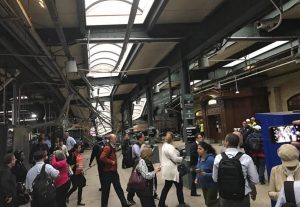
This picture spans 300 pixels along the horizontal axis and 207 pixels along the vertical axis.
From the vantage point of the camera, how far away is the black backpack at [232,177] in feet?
12.8

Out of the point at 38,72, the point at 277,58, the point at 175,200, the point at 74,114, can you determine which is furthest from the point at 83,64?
the point at 74,114

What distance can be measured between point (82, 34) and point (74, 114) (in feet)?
57.1

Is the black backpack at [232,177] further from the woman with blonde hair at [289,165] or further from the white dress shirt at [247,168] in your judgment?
the woman with blonde hair at [289,165]

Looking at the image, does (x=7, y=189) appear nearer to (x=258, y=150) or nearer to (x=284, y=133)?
(x=284, y=133)

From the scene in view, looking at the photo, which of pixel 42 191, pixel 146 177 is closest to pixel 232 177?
pixel 146 177

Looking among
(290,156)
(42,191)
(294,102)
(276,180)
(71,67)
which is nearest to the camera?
(290,156)

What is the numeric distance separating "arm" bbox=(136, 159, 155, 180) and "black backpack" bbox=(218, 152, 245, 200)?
1486mm

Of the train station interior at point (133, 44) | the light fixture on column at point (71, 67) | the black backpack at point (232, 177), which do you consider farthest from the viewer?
the light fixture on column at point (71, 67)

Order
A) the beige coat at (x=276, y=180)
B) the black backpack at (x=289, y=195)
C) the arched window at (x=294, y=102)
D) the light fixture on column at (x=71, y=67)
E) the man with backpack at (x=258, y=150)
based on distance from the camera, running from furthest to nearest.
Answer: the arched window at (x=294, y=102) < the man with backpack at (x=258, y=150) < the light fixture on column at (x=71, y=67) < the beige coat at (x=276, y=180) < the black backpack at (x=289, y=195)

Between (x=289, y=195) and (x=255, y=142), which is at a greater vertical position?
(x=255, y=142)

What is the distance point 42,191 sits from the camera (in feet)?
17.0

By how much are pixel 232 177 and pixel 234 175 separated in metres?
0.03

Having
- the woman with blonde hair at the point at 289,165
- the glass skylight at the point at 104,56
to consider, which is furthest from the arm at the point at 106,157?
the woman with blonde hair at the point at 289,165

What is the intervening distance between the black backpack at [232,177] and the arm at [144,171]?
4.88 feet
